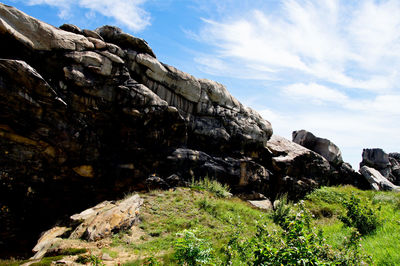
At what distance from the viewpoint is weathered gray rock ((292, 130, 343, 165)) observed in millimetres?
24883

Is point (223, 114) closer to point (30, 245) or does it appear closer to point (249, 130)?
point (249, 130)

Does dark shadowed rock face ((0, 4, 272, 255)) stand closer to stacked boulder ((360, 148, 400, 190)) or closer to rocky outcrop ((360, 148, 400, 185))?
stacked boulder ((360, 148, 400, 190))

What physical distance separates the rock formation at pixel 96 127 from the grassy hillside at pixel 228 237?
263cm

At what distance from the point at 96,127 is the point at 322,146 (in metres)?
23.0

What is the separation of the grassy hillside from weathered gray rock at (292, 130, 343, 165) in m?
9.04

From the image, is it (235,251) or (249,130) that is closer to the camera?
(235,251)

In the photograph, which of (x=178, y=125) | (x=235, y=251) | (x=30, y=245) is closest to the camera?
(x=235, y=251)

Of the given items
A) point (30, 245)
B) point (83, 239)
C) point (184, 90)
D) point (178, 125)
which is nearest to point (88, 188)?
point (30, 245)

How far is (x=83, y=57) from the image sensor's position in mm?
12398

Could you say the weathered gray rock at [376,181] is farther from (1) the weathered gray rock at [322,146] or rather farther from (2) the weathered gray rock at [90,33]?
(2) the weathered gray rock at [90,33]

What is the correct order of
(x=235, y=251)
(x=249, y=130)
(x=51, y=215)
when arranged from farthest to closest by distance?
(x=249, y=130)
(x=51, y=215)
(x=235, y=251)

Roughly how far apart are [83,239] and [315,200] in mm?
17791

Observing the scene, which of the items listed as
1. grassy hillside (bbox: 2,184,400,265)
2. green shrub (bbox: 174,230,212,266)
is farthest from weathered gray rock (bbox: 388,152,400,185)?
green shrub (bbox: 174,230,212,266)

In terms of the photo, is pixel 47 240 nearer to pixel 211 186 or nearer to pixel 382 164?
pixel 211 186
